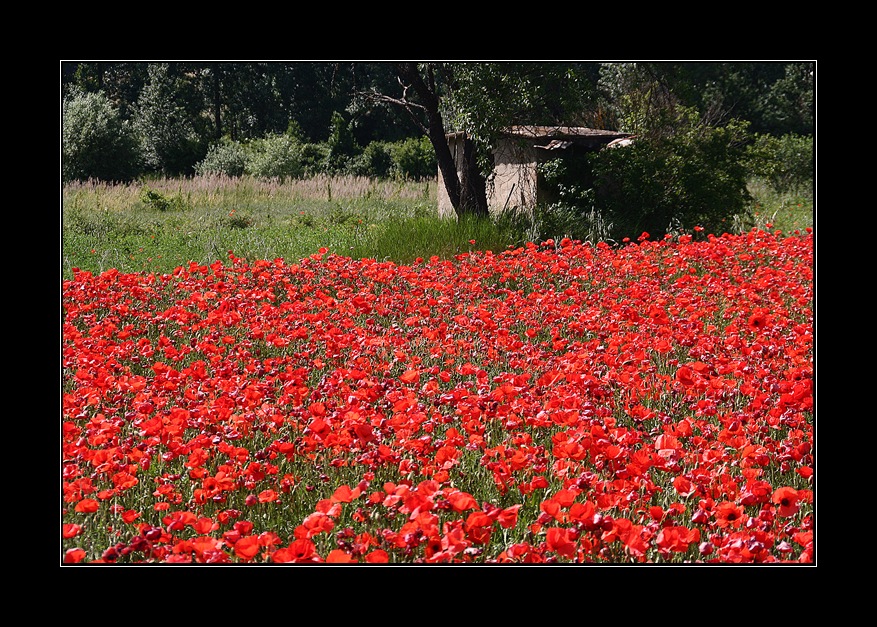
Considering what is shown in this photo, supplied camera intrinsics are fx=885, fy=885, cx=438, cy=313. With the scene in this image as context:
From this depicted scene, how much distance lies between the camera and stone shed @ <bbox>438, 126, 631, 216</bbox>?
13.8 m

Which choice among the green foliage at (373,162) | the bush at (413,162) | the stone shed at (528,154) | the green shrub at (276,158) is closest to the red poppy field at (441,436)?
the stone shed at (528,154)

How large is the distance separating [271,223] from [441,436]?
12.3 meters

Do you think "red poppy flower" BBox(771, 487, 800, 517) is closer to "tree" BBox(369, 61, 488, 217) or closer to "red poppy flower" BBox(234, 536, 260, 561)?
"red poppy flower" BBox(234, 536, 260, 561)

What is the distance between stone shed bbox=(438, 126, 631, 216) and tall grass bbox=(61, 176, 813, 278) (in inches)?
47.5

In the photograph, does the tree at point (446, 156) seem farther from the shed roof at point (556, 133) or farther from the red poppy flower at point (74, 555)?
the red poppy flower at point (74, 555)

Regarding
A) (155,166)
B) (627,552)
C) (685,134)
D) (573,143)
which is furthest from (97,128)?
(627,552)

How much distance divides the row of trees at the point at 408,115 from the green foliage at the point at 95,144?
35 mm

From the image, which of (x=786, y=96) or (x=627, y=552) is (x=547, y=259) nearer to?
(x=627, y=552)

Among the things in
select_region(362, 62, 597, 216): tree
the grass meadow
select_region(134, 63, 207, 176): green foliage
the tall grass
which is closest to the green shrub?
the tall grass

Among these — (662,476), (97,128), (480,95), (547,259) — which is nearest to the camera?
(662,476)

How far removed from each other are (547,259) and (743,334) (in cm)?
289

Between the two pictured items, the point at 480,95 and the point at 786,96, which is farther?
the point at 786,96

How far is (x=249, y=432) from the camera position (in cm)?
379

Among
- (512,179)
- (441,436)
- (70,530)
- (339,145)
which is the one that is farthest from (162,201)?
(70,530)
